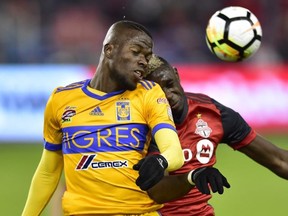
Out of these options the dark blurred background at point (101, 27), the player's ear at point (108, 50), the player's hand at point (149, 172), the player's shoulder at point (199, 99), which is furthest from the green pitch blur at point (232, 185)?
the player's hand at point (149, 172)

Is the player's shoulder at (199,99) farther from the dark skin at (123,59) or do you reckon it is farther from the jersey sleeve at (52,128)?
the jersey sleeve at (52,128)

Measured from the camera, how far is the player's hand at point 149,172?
4.66m

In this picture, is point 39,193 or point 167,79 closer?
point 39,193

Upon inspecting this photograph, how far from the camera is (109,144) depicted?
5.24 meters

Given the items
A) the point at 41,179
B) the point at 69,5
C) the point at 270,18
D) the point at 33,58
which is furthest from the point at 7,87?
the point at 41,179

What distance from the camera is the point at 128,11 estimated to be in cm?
1806

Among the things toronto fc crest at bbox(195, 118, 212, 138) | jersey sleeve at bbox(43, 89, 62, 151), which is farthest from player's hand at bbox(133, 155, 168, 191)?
toronto fc crest at bbox(195, 118, 212, 138)

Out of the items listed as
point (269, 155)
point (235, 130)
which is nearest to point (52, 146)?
point (235, 130)

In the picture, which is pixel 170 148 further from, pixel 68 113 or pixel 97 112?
pixel 68 113

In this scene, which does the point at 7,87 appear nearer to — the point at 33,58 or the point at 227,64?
the point at 33,58

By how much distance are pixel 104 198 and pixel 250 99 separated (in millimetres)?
11411

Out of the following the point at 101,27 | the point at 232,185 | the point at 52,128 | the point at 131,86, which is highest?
the point at 131,86

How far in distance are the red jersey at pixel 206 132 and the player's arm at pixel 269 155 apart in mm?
60

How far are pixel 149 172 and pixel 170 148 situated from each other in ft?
1.12
